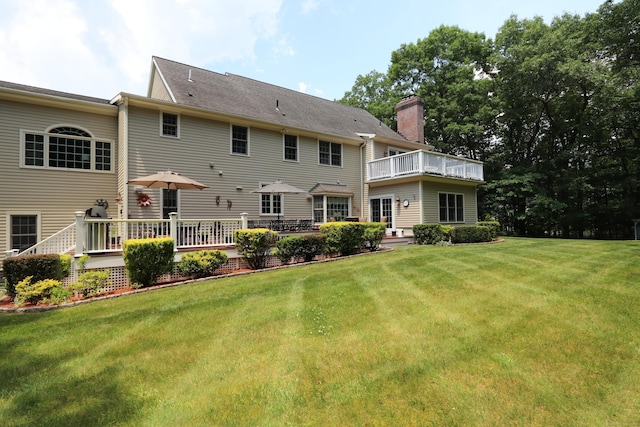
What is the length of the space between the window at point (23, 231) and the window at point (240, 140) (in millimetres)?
6782

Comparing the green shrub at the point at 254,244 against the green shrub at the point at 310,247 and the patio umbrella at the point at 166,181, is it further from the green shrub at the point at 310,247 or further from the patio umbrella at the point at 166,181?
the patio umbrella at the point at 166,181

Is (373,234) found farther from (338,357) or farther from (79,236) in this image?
(79,236)

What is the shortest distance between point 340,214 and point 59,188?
1113 centimetres

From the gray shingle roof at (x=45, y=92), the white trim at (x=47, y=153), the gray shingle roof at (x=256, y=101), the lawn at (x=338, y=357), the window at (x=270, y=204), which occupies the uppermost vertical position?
the gray shingle roof at (x=256, y=101)

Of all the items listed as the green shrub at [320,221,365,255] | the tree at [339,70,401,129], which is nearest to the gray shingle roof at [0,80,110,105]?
the green shrub at [320,221,365,255]

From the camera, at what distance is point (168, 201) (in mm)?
Answer: 10969

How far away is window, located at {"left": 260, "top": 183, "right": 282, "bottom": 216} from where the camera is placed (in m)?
13.2

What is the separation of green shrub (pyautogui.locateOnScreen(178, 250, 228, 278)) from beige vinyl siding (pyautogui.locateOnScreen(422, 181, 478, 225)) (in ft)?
34.6

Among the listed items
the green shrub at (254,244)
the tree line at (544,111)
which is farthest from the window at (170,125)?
the tree line at (544,111)

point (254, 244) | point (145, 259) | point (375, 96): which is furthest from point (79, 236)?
point (375, 96)

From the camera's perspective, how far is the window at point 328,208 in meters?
14.9

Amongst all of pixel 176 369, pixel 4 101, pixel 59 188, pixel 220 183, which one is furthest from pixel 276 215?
pixel 176 369

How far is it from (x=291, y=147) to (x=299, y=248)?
682 centimetres

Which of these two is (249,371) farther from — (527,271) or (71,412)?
(527,271)
